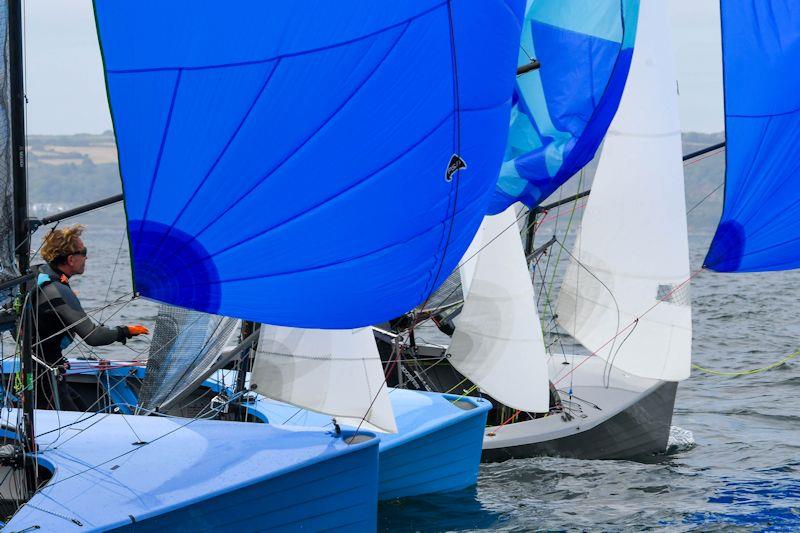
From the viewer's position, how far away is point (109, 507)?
463 centimetres

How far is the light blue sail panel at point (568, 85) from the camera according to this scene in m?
8.84

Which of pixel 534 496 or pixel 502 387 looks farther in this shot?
pixel 502 387

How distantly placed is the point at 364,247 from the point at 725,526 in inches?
119

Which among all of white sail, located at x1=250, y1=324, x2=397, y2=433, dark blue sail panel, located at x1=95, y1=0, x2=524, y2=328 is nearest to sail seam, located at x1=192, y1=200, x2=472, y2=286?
dark blue sail panel, located at x1=95, y1=0, x2=524, y2=328

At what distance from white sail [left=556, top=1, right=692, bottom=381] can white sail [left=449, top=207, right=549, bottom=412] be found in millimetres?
1203

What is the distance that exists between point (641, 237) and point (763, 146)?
1.16 meters

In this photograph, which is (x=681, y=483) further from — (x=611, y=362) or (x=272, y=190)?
(x=272, y=190)

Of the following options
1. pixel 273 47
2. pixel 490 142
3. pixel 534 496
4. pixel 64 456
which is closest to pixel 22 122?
pixel 273 47

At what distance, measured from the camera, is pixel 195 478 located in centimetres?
497

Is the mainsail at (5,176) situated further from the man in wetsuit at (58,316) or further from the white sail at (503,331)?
the white sail at (503,331)

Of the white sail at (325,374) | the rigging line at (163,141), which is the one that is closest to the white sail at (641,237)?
the white sail at (325,374)

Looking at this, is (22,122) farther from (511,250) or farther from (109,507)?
(511,250)

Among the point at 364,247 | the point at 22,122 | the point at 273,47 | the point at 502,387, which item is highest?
the point at 273,47

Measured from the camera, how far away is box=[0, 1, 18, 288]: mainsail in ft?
15.9
